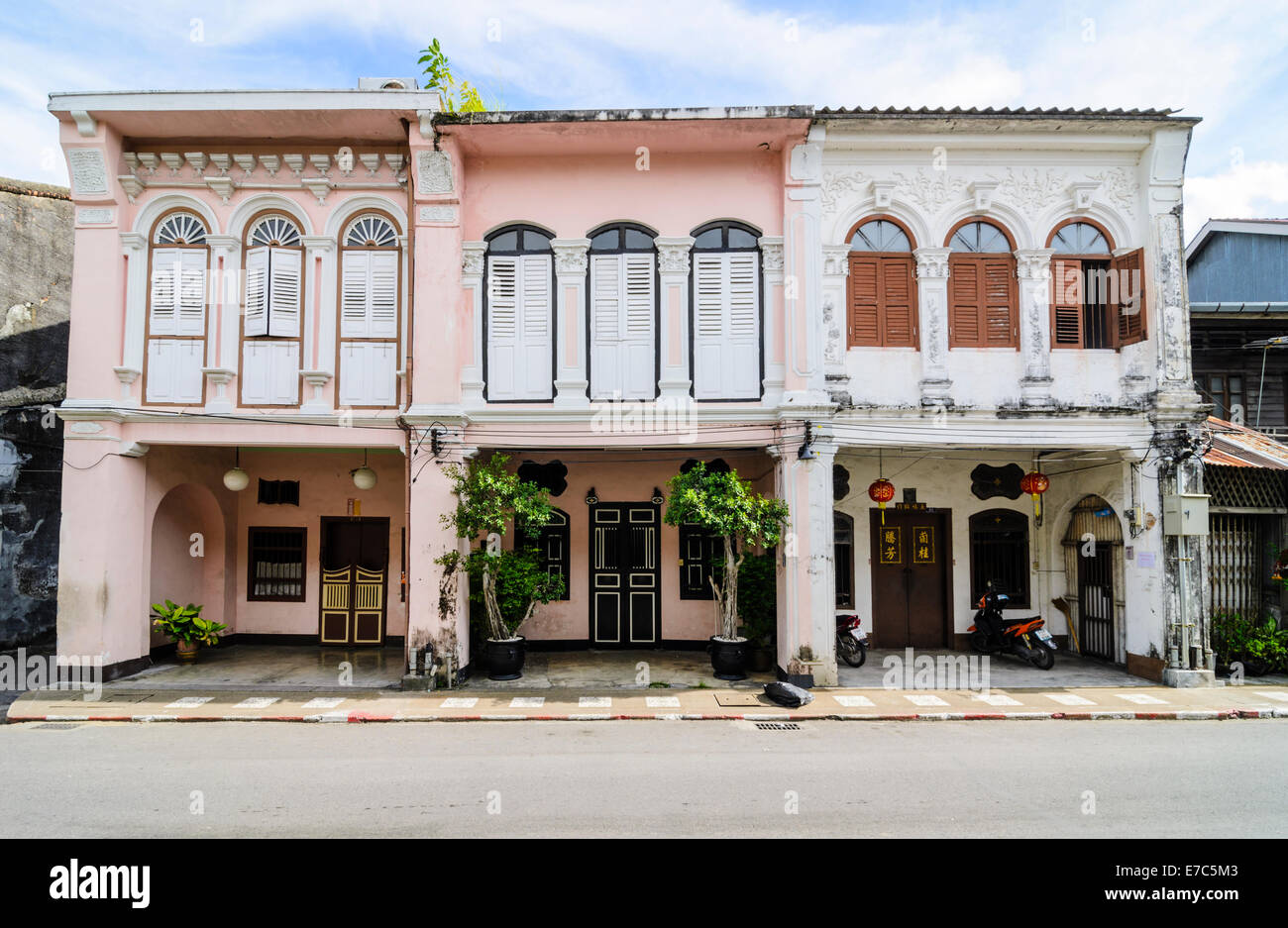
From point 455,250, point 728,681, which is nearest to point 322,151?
point 455,250

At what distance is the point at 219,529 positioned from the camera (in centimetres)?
1435

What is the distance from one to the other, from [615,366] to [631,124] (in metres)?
3.60

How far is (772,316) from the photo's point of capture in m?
11.9

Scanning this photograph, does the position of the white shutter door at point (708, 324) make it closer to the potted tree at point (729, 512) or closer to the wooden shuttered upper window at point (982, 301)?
the potted tree at point (729, 512)

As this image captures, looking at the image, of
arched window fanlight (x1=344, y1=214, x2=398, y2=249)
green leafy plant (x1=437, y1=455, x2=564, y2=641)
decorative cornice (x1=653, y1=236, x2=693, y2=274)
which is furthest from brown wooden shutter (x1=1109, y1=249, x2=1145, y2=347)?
arched window fanlight (x1=344, y1=214, x2=398, y2=249)

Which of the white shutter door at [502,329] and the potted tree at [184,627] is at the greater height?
the white shutter door at [502,329]

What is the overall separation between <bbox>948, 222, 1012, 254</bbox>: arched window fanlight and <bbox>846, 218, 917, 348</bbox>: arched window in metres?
0.82

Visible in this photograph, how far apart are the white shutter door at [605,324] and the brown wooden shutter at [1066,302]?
6.90 meters

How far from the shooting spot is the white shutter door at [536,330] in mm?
11977

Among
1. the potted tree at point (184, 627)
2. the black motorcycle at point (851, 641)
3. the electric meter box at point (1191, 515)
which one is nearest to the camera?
the electric meter box at point (1191, 515)

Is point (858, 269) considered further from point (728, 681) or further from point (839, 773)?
point (839, 773)

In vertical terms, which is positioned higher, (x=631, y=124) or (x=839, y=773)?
(x=631, y=124)

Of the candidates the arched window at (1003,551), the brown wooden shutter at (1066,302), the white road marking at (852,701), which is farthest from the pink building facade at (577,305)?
the arched window at (1003,551)

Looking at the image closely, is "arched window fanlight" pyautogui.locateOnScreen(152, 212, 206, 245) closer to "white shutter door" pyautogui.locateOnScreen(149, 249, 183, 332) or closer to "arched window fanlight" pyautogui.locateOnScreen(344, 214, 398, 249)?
"white shutter door" pyautogui.locateOnScreen(149, 249, 183, 332)
